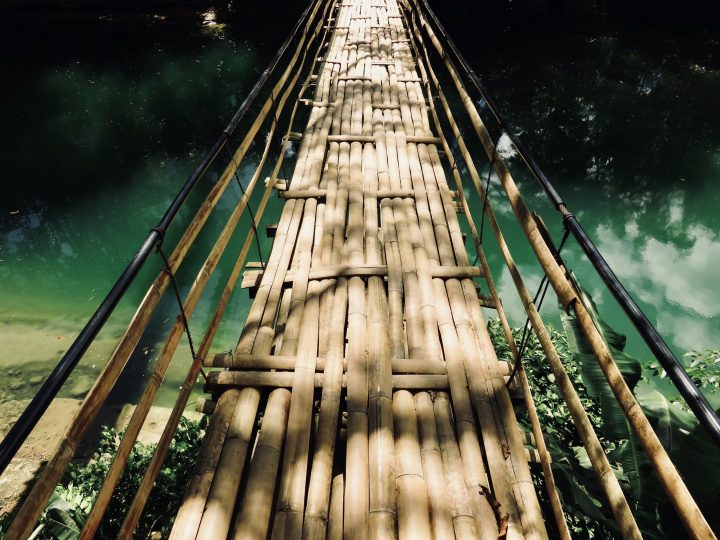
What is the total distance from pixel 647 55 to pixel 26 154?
1185cm

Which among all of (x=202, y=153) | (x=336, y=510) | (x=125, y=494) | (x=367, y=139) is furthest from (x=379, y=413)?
(x=202, y=153)

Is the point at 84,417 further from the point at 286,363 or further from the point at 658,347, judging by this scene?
the point at 658,347

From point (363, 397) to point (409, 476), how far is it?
0.27m

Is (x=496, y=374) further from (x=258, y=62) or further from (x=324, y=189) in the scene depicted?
(x=258, y=62)

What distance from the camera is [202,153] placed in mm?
6473

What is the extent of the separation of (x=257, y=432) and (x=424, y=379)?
0.55 metres

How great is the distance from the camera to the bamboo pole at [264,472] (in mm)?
1083

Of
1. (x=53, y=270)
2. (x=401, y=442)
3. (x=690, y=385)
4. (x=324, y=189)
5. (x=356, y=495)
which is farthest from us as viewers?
(x=53, y=270)

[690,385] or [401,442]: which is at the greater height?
[690,385]

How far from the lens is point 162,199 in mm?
5734

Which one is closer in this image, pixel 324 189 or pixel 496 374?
pixel 496 374

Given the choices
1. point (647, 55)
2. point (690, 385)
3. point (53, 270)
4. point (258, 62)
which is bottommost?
point (53, 270)

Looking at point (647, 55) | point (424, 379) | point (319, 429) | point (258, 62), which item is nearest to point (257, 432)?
point (319, 429)

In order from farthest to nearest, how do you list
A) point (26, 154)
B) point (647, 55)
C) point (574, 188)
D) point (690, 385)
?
point (647, 55)
point (26, 154)
point (574, 188)
point (690, 385)
